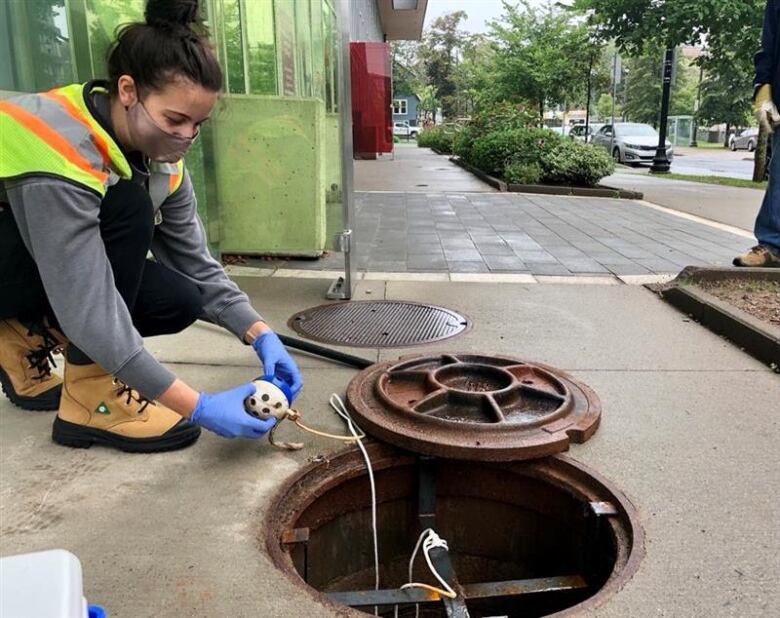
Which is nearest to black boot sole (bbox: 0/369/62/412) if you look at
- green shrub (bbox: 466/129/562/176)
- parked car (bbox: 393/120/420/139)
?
green shrub (bbox: 466/129/562/176)

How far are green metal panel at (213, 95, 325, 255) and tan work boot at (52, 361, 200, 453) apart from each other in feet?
7.69

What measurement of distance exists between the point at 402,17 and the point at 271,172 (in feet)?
77.9

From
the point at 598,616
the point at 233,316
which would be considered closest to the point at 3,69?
the point at 233,316

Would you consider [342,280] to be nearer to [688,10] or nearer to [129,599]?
[129,599]

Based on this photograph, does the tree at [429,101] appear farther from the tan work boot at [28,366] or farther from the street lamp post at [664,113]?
the tan work boot at [28,366]

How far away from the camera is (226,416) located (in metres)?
1.67

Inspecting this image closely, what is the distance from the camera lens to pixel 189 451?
6.65 feet

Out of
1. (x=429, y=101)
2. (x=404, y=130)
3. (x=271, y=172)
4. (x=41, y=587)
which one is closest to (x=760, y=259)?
(x=271, y=172)

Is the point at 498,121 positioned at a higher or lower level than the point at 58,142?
higher

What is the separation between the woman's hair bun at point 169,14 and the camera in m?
1.59

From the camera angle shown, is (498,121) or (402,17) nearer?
(498,121)

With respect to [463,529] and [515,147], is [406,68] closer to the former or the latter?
[515,147]

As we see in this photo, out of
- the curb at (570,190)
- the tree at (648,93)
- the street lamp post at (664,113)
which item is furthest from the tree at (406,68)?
the curb at (570,190)

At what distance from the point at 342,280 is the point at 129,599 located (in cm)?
276
